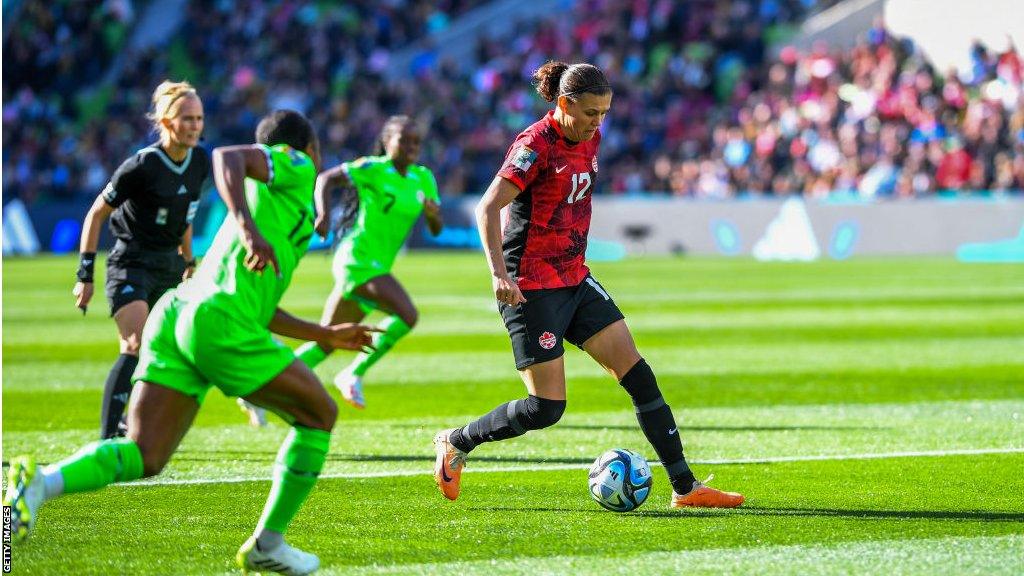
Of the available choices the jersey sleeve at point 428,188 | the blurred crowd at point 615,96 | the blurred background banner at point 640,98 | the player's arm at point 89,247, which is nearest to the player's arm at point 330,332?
the player's arm at point 89,247

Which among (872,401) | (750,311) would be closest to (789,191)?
(750,311)

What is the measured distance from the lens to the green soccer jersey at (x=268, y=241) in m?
5.20

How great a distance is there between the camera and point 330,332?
5324 millimetres

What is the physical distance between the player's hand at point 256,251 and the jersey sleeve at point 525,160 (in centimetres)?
166

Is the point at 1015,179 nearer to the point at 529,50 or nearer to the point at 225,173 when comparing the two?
the point at 529,50

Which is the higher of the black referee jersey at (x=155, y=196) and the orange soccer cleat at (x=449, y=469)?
the black referee jersey at (x=155, y=196)

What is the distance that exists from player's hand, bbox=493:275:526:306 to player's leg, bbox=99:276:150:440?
8.72ft

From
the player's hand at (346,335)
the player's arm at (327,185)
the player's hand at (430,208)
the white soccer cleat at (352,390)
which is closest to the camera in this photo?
the player's hand at (346,335)

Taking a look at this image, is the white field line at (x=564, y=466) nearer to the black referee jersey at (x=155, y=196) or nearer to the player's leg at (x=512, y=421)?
the player's leg at (x=512, y=421)

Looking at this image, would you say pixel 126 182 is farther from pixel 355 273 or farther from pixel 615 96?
pixel 615 96

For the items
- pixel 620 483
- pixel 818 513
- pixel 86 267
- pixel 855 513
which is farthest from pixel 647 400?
pixel 86 267

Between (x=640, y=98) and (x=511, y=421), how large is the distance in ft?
91.9

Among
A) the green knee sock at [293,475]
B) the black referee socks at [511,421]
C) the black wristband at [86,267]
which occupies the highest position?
the black wristband at [86,267]

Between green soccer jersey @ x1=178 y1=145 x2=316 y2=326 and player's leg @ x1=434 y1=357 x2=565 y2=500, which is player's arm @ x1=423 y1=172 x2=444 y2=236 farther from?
green soccer jersey @ x1=178 y1=145 x2=316 y2=326
